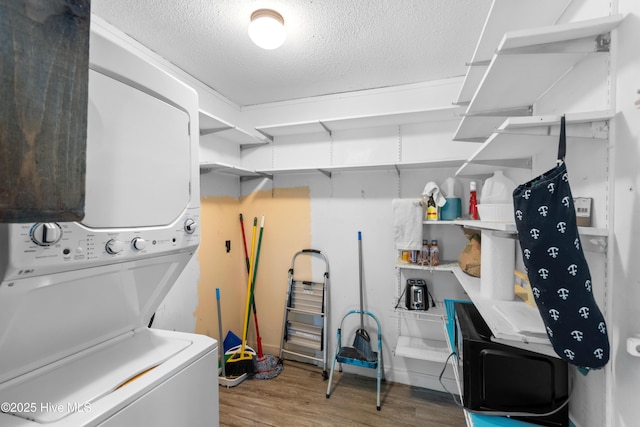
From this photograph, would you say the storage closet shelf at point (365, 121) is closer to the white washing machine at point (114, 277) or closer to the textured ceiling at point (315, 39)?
the textured ceiling at point (315, 39)

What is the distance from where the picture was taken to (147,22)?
1630 millimetres

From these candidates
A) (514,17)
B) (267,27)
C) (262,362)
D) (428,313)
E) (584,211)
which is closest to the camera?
(584,211)

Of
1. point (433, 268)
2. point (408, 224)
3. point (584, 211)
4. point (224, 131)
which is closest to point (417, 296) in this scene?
point (433, 268)

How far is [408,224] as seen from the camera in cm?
218

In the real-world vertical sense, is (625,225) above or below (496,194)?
below

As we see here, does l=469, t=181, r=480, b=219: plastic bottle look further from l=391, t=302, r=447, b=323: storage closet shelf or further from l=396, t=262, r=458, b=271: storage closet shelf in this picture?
l=391, t=302, r=447, b=323: storage closet shelf

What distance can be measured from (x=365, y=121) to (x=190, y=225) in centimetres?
172

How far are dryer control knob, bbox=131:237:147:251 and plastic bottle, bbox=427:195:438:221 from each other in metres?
1.92

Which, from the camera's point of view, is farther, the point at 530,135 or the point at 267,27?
the point at 267,27

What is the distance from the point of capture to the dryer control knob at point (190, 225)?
3.59ft

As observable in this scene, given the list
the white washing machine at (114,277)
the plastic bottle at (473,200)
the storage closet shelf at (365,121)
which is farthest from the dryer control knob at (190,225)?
the plastic bottle at (473,200)

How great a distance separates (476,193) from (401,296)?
1.02 m

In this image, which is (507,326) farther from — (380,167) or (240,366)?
(240,366)

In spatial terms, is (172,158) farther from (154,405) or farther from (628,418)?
(628,418)
